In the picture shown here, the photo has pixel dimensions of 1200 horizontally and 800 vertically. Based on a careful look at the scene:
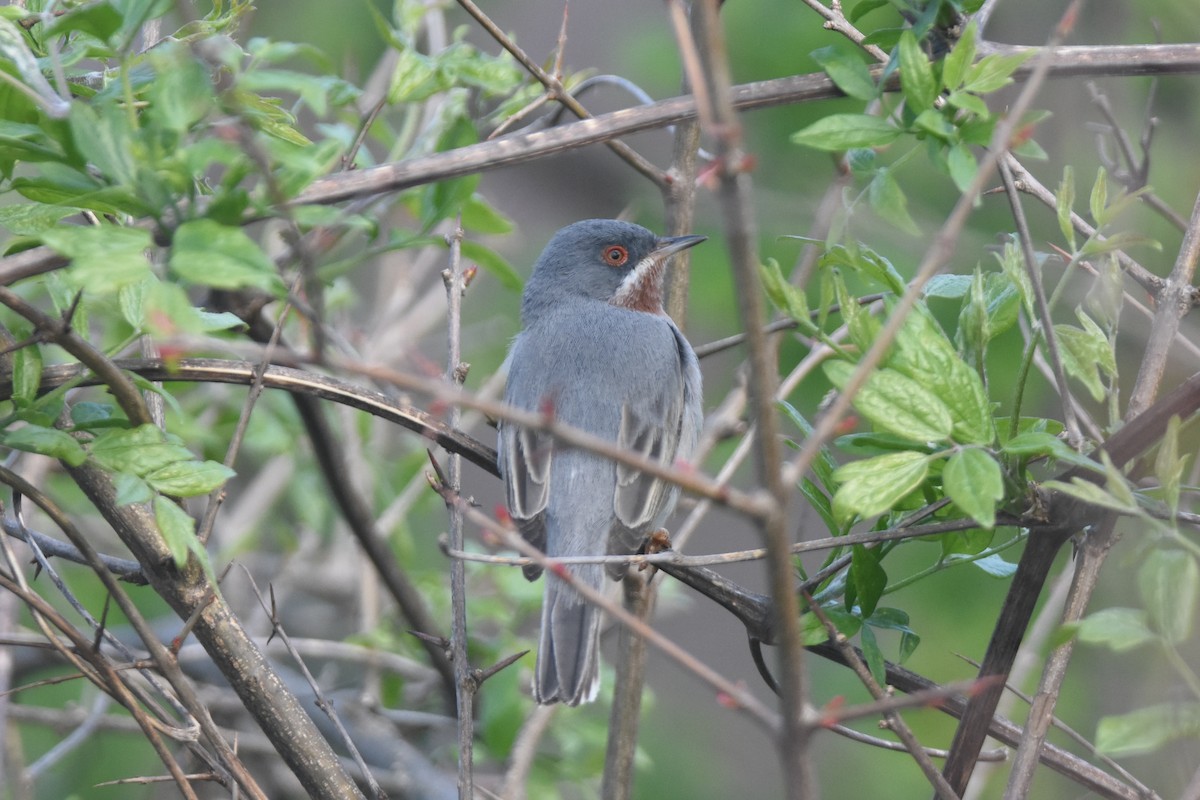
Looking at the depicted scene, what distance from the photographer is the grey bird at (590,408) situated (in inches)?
153

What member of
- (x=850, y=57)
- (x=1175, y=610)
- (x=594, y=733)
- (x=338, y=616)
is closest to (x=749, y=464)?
(x=594, y=733)

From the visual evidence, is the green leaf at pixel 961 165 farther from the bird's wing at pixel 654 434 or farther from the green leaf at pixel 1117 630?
the bird's wing at pixel 654 434

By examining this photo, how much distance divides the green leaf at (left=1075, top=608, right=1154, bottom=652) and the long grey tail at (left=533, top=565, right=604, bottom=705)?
77.1 inches

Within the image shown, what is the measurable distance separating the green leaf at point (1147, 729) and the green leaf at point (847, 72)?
140 centimetres

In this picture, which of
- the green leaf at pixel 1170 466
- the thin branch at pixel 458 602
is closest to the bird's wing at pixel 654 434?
the thin branch at pixel 458 602

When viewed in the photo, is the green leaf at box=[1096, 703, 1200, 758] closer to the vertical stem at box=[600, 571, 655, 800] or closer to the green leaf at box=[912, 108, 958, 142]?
the green leaf at box=[912, 108, 958, 142]

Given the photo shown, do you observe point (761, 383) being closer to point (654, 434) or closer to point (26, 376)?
point (26, 376)

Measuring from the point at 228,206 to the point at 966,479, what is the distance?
4.92ft

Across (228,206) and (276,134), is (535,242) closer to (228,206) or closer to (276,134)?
(276,134)

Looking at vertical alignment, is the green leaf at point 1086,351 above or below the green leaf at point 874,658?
above

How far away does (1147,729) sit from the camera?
82.6 inches

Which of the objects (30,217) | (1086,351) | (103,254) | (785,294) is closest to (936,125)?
(785,294)

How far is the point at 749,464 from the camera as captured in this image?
6500 millimetres

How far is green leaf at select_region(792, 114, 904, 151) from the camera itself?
249 centimetres
